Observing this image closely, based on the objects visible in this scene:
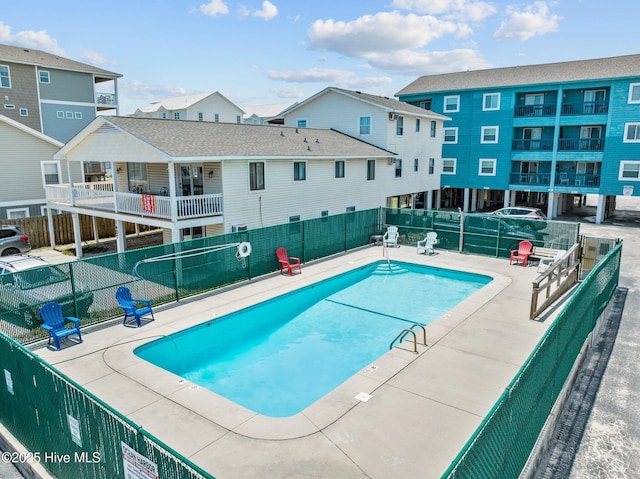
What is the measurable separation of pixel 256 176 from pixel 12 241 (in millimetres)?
12382

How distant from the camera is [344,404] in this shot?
8.87 meters

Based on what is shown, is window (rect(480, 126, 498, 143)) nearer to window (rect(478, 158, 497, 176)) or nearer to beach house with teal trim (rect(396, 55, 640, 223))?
beach house with teal trim (rect(396, 55, 640, 223))

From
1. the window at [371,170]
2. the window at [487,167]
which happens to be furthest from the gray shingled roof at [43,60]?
the window at [487,167]

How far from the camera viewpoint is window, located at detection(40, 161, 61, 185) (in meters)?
27.5

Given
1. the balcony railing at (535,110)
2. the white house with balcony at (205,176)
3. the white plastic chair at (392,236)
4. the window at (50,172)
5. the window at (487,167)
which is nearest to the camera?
the white house with balcony at (205,176)

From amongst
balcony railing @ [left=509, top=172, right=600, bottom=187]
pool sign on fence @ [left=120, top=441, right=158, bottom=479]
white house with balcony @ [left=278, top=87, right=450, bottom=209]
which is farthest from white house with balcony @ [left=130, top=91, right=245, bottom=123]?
pool sign on fence @ [left=120, top=441, right=158, bottom=479]

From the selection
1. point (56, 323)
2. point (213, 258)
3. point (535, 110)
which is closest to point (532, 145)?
point (535, 110)

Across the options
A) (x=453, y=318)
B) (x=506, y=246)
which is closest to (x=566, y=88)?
(x=506, y=246)

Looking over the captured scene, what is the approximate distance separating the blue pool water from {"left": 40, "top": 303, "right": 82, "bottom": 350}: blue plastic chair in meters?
1.77

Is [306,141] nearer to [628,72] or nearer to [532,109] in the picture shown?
[532,109]

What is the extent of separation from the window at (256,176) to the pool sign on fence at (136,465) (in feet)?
55.2

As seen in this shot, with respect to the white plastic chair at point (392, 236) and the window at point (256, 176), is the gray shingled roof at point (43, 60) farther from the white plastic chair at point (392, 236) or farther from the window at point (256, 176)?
the white plastic chair at point (392, 236)

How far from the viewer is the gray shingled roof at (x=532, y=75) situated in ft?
114

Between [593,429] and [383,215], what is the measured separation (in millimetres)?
17288
